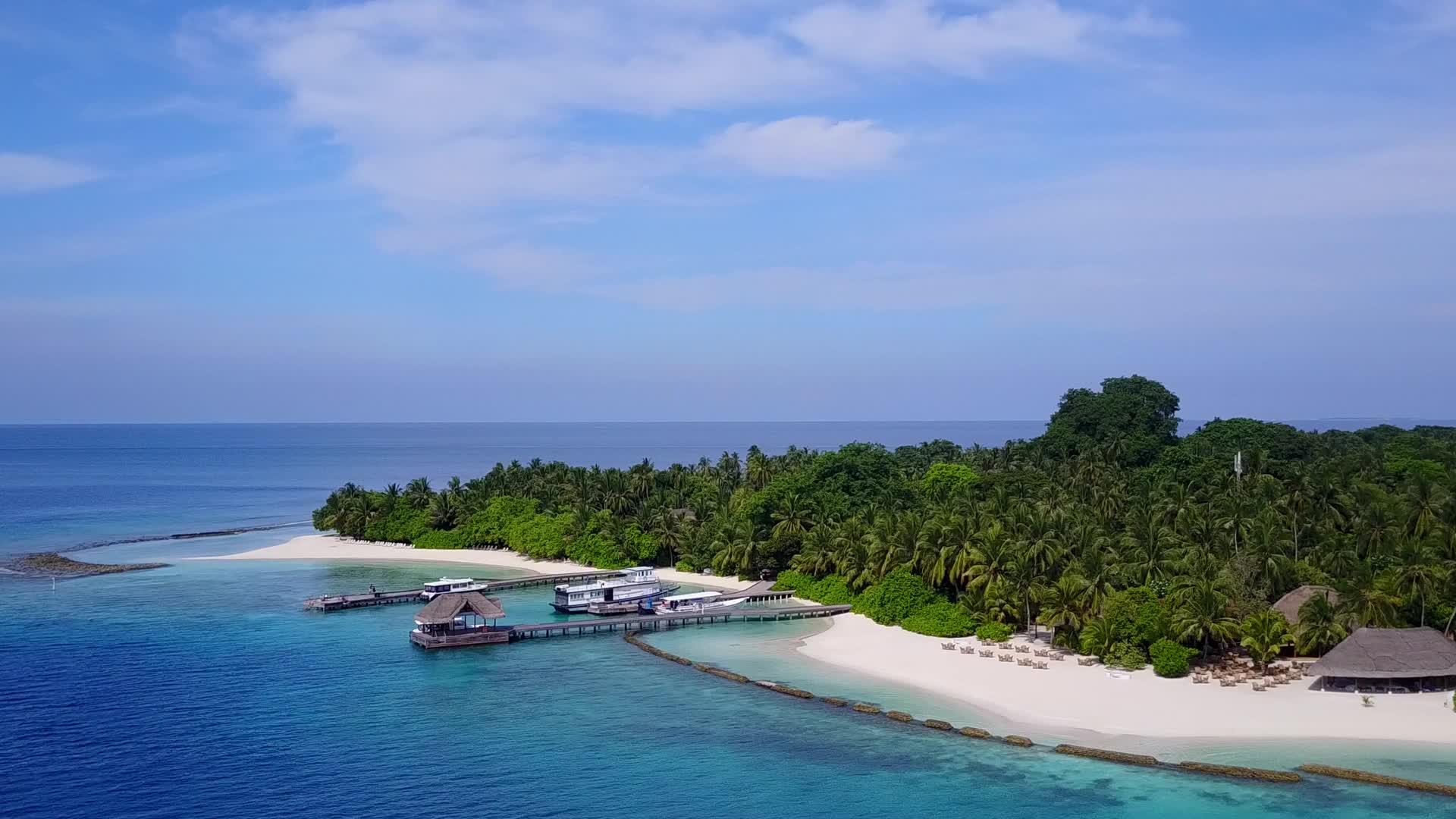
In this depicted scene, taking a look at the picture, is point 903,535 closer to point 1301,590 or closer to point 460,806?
point 1301,590

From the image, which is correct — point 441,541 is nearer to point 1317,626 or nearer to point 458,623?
point 458,623

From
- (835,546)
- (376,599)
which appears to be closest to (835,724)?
(835,546)

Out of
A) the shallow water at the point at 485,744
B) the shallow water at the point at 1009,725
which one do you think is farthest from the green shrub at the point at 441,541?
the shallow water at the point at 1009,725

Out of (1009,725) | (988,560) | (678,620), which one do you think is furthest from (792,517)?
(1009,725)

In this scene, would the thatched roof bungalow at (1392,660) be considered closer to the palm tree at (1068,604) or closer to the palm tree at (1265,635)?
the palm tree at (1265,635)

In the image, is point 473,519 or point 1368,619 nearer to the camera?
point 1368,619
